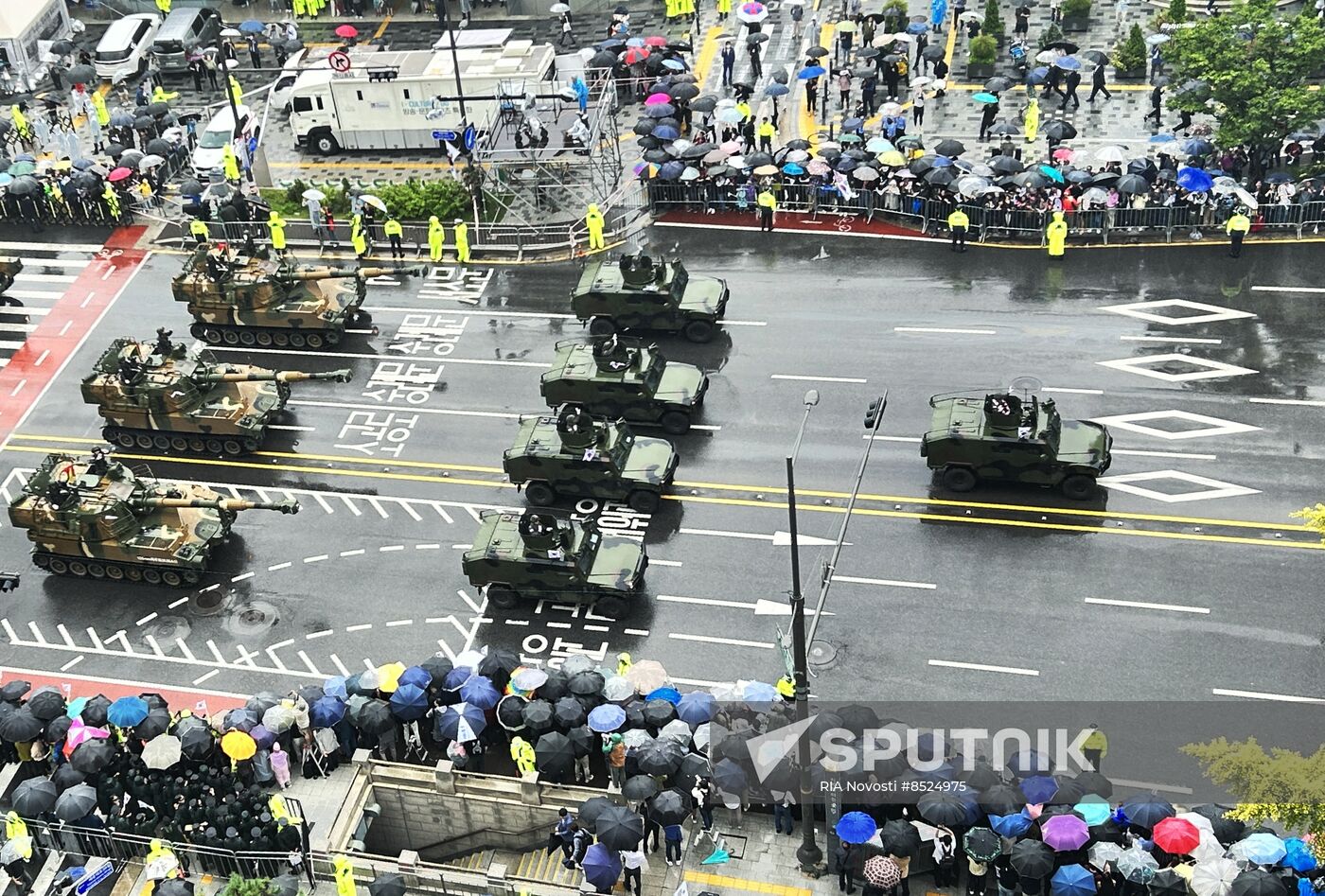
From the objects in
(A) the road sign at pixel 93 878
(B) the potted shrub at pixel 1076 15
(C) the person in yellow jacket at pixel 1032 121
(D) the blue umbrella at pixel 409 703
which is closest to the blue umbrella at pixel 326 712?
(D) the blue umbrella at pixel 409 703

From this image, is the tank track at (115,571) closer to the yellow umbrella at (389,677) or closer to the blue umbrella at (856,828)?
the yellow umbrella at (389,677)

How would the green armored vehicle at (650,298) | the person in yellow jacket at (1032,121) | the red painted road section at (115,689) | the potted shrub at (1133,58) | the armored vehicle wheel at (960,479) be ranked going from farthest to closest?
1. the potted shrub at (1133,58)
2. the person in yellow jacket at (1032,121)
3. the green armored vehicle at (650,298)
4. the armored vehicle wheel at (960,479)
5. the red painted road section at (115,689)

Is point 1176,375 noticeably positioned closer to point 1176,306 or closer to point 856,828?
point 1176,306

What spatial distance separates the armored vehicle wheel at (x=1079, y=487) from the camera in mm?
39438

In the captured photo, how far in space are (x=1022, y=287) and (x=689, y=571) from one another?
16462 millimetres

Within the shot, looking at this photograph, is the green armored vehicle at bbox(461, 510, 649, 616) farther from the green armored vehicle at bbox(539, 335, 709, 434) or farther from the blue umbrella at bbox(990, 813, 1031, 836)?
the blue umbrella at bbox(990, 813, 1031, 836)

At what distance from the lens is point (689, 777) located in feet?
98.7

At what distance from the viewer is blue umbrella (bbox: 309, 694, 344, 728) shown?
32469 millimetres

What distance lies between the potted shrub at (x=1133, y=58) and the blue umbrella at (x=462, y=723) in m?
41.1

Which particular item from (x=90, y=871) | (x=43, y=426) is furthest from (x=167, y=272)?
(x=90, y=871)

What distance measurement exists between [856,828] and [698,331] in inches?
868

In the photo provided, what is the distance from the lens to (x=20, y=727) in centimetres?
3253

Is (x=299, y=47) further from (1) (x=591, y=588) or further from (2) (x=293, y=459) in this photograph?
(1) (x=591, y=588)

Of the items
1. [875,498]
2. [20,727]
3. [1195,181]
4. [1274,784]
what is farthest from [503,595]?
[1195,181]
